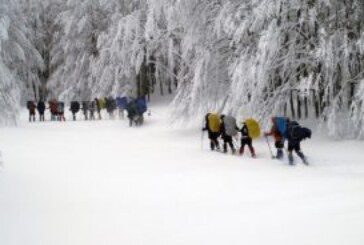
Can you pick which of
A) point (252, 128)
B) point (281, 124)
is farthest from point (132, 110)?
point (281, 124)

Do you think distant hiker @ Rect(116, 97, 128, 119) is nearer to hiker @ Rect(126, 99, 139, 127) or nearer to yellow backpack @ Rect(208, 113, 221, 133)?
hiker @ Rect(126, 99, 139, 127)

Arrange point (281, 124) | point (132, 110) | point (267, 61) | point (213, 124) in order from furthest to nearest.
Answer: point (132, 110)
point (267, 61)
point (213, 124)
point (281, 124)

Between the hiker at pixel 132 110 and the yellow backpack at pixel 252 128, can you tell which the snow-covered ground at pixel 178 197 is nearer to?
the yellow backpack at pixel 252 128

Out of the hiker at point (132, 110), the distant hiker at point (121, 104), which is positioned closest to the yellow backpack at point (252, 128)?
the hiker at point (132, 110)

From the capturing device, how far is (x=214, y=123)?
15.2 metres

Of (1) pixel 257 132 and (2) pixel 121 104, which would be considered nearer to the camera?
(1) pixel 257 132

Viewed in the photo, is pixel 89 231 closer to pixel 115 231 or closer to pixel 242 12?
pixel 115 231

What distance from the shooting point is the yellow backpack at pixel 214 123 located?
15.2 metres

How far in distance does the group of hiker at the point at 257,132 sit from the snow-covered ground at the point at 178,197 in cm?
56

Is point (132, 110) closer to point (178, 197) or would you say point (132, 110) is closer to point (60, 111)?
point (60, 111)

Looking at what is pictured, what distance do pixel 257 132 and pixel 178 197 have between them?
19.0ft

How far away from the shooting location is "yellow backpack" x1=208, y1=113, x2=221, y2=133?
1522 centimetres

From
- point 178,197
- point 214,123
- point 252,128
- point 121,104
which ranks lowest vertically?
point 178,197

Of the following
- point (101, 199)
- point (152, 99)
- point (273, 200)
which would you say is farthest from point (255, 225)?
point (152, 99)
